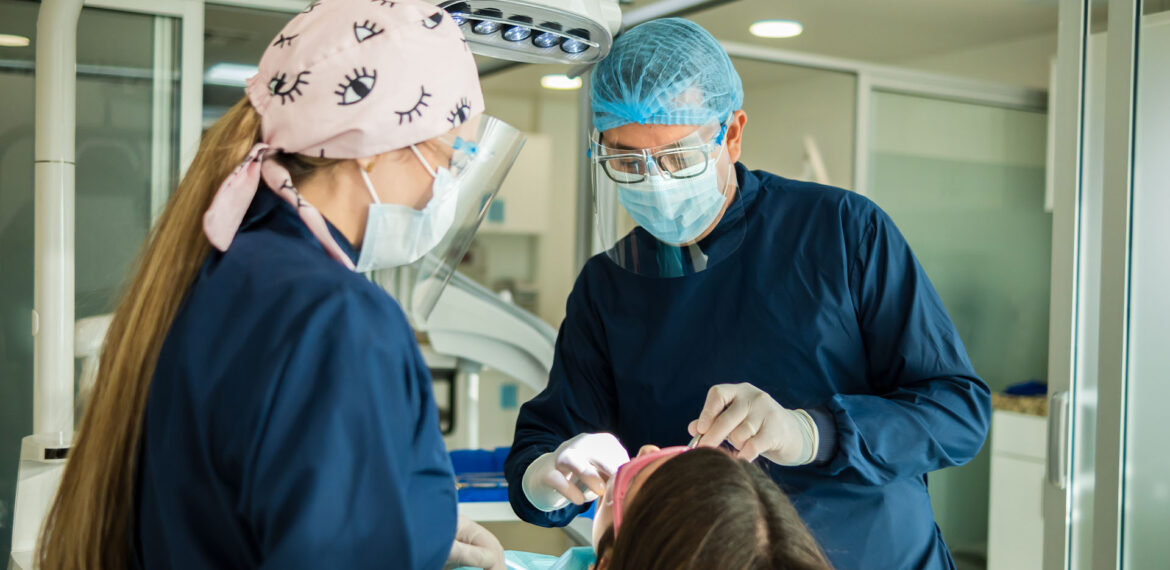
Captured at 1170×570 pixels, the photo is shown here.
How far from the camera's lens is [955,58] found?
14.5 feet

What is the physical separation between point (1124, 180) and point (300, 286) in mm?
1449

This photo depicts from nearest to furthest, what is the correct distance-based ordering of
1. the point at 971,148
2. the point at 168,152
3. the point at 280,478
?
the point at 280,478 < the point at 168,152 < the point at 971,148

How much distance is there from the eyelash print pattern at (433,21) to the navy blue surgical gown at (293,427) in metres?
0.23

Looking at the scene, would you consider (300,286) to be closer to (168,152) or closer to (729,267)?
(729,267)

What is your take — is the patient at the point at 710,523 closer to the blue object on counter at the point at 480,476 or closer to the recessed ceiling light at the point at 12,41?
the blue object on counter at the point at 480,476

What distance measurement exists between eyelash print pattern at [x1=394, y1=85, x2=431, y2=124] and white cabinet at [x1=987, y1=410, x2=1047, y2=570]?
3.13m

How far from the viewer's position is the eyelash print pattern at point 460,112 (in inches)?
32.8

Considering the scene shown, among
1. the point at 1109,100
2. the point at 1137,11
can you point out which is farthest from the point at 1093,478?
the point at 1137,11

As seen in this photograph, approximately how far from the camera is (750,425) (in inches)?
42.4

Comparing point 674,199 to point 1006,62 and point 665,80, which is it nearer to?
point 665,80

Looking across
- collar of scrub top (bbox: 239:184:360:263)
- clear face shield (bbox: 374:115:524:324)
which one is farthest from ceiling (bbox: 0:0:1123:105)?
collar of scrub top (bbox: 239:184:360:263)

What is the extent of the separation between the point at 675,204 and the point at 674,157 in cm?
7

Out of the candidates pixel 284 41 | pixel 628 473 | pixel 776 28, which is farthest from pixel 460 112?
pixel 776 28

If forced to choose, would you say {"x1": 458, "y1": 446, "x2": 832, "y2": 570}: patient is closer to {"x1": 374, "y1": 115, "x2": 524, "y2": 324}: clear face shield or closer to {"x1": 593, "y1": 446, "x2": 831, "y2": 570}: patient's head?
{"x1": 593, "y1": 446, "x2": 831, "y2": 570}: patient's head
